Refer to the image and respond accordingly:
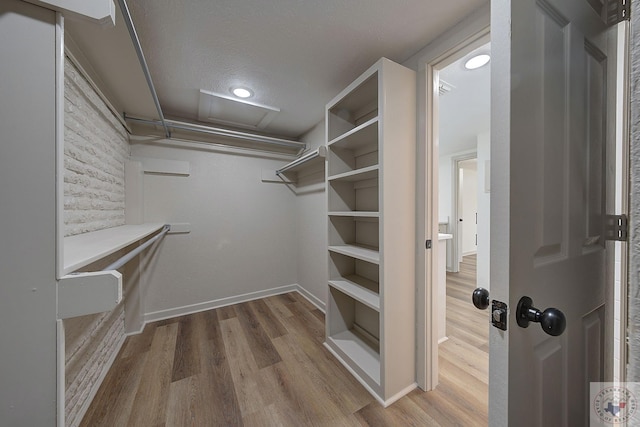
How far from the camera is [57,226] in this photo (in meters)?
0.65

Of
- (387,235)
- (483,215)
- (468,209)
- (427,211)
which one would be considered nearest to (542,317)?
(387,235)

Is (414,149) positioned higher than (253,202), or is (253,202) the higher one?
(414,149)

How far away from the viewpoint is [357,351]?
1.73m

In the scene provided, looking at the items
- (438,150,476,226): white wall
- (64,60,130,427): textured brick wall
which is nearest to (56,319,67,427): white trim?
(64,60,130,427): textured brick wall

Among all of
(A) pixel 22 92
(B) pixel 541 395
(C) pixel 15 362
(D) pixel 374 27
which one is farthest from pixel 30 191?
(D) pixel 374 27

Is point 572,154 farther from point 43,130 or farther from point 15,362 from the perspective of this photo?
point 15,362

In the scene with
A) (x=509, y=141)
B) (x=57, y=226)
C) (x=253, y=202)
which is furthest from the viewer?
(x=253, y=202)

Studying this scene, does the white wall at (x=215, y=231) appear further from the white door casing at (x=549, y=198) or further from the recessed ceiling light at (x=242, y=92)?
the white door casing at (x=549, y=198)

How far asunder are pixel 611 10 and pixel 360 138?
1.22 meters

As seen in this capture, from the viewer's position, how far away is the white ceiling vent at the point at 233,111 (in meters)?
2.12

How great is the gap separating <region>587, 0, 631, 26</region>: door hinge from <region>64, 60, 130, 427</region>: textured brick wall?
227 centimetres

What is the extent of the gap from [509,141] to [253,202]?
277 cm

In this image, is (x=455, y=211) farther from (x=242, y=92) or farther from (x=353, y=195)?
(x=242, y=92)

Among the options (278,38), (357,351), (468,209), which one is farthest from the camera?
(468,209)
